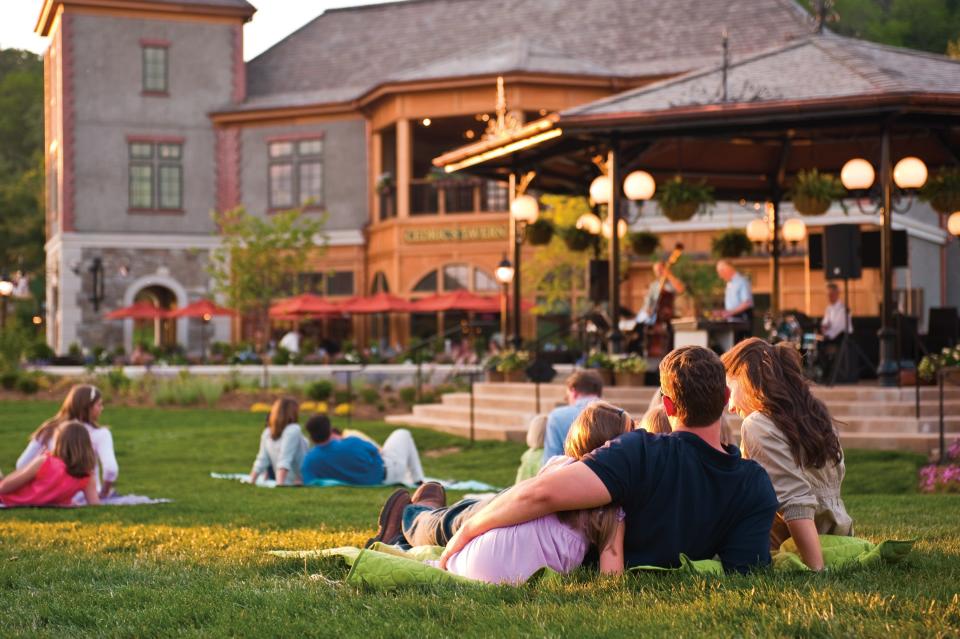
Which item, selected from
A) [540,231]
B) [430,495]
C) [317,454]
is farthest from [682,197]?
[430,495]

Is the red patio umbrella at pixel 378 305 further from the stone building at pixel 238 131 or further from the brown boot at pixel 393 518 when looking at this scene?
the brown boot at pixel 393 518

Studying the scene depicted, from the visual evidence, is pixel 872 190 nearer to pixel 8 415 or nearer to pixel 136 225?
pixel 8 415

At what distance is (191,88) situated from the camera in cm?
4106

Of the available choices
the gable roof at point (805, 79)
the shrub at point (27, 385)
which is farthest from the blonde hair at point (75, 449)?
the shrub at point (27, 385)

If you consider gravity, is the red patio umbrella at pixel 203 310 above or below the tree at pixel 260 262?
below

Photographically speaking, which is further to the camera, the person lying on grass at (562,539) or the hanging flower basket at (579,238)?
the hanging flower basket at (579,238)

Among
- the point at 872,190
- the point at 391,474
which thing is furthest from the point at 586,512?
the point at 872,190

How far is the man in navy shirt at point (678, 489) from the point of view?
546 centimetres

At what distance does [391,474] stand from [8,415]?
11.9 meters

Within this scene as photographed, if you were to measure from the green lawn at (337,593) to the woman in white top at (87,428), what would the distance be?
2.38 ft

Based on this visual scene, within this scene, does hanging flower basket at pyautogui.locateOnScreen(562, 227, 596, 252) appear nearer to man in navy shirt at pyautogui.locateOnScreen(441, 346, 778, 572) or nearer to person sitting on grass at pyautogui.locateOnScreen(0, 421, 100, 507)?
person sitting on grass at pyautogui.locateOnScreen(0, 421, 100, 507)

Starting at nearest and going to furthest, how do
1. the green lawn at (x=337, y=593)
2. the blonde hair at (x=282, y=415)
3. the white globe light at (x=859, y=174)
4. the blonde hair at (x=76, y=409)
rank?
the green lawn at (x=337, y=593)
the blonde hair at (x=76, y=409)
the blonde hair at (x=282, y=415)
the white globe light at (x=859, y=174)

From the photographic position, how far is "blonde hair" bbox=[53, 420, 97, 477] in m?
10.3

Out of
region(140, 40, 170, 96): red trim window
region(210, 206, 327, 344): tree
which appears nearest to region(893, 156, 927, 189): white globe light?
region(210, 206, 327, 344): tree
